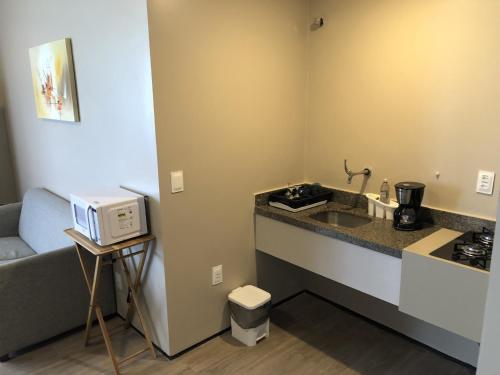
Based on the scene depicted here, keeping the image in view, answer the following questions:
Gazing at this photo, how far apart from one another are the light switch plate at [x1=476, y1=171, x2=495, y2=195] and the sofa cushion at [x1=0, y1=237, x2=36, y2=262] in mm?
3199

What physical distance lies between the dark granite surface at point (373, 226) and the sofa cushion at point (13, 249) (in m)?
1.97

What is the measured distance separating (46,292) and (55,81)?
153 centimetres

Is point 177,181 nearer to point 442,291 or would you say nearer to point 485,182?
point 442,291

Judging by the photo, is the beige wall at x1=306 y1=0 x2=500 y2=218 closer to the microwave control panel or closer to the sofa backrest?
the microwave control panel

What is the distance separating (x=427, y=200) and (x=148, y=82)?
1.68 m

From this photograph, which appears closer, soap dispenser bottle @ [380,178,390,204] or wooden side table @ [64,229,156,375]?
wooden side table @ [64,229,156,375]

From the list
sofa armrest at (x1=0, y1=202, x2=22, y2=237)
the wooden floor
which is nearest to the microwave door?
the wooden floor

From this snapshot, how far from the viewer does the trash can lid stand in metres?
2.50

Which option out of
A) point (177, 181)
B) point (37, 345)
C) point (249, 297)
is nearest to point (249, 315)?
point (249, 297)

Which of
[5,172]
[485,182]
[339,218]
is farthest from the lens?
[5,172]

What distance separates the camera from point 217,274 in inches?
102

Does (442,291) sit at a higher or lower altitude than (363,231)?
lower

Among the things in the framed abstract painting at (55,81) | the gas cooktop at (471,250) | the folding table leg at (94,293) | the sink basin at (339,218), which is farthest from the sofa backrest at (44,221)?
the gas cooktop at (471,250)

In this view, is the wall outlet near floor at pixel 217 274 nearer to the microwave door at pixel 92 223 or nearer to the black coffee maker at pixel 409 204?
the microwave door at pixel 92 223
